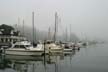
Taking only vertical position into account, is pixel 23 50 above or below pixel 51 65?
above

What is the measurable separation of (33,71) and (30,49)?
2113cm

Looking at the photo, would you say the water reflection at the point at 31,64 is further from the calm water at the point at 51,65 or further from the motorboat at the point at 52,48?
the motorboat at the point at 52,48

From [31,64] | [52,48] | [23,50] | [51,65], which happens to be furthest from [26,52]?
[51,65]

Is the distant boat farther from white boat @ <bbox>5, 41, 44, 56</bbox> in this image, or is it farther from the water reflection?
the water reflection

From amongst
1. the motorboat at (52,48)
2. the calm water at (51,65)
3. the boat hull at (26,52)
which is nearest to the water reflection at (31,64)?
the calm water at (51,65)

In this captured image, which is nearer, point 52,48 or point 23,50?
point 23,50

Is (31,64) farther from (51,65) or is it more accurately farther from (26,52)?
(26,52)

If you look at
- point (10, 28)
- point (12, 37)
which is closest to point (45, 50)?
point (12, 37)

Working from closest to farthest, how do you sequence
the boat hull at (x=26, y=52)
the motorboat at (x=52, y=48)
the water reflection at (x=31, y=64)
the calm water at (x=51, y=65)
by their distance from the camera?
the calm water at (x=51, y=65) < the water reflection at (x=31, y=64) < the boat hull at (x=26, y=52) < the motorboat at (x=52, y=48)

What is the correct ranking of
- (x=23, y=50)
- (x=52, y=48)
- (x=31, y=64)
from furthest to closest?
1. (x=52, y=48)
2. (x=23, y=50)
3. (x=31, y=64)

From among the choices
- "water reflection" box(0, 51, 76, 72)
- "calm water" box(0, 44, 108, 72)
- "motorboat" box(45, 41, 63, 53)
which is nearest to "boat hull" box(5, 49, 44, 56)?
"water reflection" box(0, 51, 76, 72)

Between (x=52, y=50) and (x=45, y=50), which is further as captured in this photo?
(x=52, y=50)

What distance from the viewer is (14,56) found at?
55.2 m

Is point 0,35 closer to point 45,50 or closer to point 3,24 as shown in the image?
point 3,24
